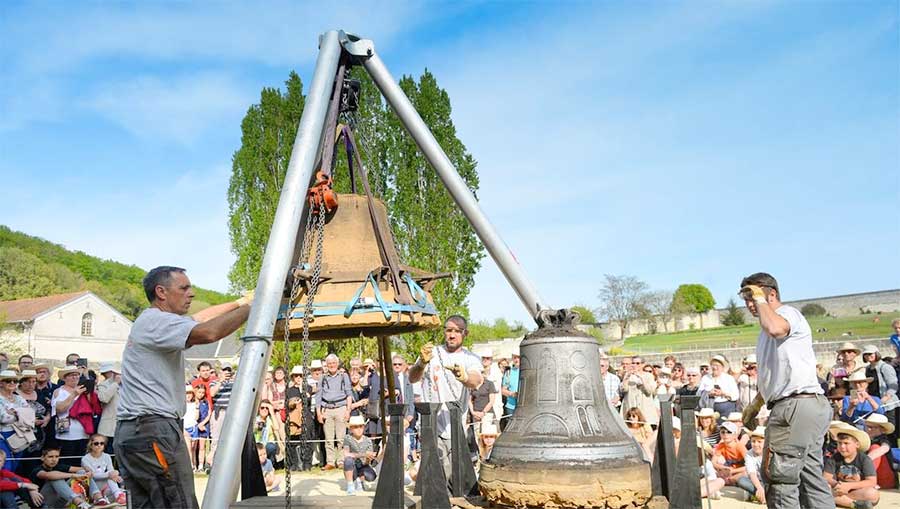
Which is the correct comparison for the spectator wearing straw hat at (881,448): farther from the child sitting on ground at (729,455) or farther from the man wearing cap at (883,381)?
the child sitting on ground at (729,455)

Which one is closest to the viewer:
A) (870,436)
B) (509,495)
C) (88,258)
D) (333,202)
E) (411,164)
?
(509,495)

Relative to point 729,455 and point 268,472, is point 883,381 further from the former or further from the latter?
point 268,472

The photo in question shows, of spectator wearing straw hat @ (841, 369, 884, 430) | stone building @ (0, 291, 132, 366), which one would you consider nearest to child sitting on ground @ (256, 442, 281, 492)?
spectator wearing straw hat @ (841, 369, 884, 430)

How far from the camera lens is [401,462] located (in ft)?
14.1

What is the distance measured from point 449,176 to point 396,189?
1655cm

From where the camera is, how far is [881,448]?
325 inches

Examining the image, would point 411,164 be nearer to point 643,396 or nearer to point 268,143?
point 268,143

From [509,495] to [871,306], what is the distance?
185 ft

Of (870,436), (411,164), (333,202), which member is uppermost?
(411,164)

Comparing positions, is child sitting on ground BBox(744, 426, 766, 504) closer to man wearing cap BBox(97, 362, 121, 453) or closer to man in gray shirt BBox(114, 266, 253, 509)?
man in gray shirt BBox(114, 266, 253, 509)

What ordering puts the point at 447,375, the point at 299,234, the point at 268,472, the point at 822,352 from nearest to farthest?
the point at 299,234
the point at 447,375
the point at 268,472
the point at 822,352

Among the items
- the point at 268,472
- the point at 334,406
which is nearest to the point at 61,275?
the point at 334,406

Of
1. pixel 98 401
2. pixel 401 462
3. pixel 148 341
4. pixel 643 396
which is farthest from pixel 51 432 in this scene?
pixel 643 396

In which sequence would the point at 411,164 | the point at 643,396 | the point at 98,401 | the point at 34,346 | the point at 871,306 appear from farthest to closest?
the point at 871,306
the point at 34,346
the point at 411,164
the point at 643,396
the point at 98,401
